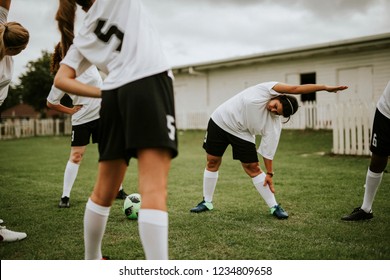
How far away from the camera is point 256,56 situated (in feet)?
66.6

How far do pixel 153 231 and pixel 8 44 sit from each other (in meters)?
2.33

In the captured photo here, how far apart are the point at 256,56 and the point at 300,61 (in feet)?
7.53

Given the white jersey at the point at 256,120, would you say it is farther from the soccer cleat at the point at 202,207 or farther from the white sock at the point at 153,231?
the white sock at the point at 153,231

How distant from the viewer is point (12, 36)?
3246 millimetres

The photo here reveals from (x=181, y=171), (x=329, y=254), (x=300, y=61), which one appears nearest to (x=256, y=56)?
(x=300, y=61)

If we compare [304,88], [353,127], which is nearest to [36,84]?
[353,127]

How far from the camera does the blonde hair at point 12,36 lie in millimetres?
3242

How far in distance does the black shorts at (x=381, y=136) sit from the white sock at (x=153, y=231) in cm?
281

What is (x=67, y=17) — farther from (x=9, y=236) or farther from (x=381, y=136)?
Result: (x=381, y=136)

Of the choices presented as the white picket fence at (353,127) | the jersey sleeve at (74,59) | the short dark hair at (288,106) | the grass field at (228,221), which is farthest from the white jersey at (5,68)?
the white picket fence at (353,127)

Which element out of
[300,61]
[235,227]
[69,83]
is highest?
[300,61]

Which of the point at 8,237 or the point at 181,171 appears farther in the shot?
the point at 181,171
